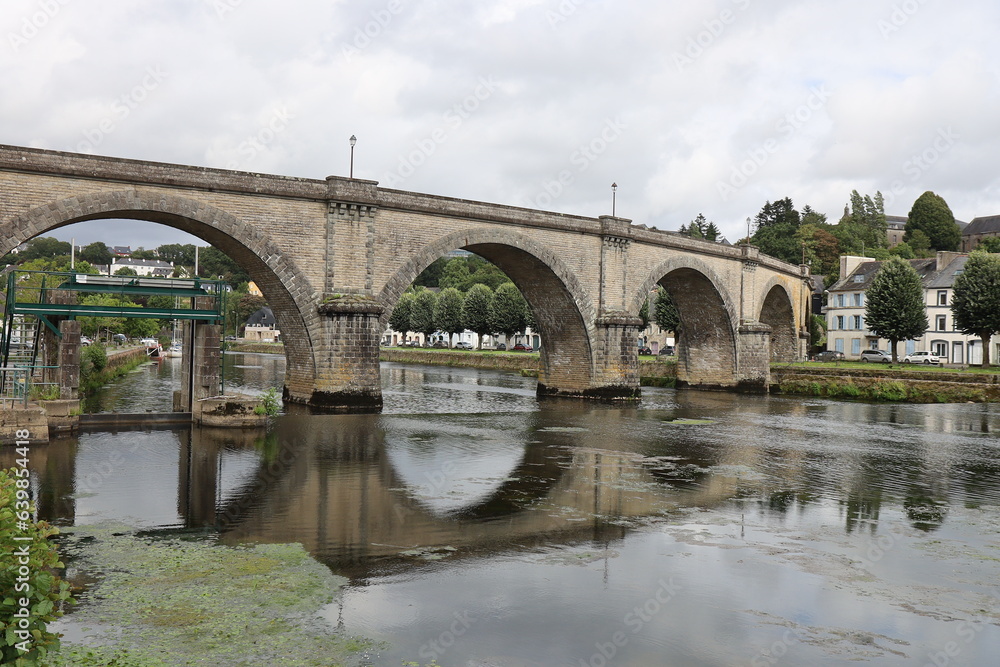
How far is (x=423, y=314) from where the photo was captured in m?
95.2

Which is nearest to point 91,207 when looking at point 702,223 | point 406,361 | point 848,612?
point 848,612

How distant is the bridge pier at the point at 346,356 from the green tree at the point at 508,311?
52901 mm

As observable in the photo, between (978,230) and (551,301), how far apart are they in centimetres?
10142

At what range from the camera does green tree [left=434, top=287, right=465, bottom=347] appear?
291 ft

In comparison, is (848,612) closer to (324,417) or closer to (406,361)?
(324,417)

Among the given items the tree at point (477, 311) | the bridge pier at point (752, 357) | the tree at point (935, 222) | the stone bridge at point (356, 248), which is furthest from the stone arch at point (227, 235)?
the tree at point (935, 222)

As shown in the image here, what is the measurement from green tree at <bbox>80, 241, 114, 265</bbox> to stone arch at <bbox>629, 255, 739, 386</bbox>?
159058 mm

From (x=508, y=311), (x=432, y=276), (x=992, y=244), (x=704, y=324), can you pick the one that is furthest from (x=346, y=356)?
(x=432, y=276)

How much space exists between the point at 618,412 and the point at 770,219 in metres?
98.8

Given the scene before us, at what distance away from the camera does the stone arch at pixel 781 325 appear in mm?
61219

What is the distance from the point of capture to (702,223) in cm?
13912

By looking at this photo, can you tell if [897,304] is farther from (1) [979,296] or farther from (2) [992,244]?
(2) [992,244]

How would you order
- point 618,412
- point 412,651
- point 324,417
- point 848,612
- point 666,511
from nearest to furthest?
point 412,651 → point 848,612 → point 666,511 → point 324,417 → point 618,412

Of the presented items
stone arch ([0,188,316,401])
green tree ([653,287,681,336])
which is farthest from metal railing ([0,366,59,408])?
green tree ([653,287,681,336])
